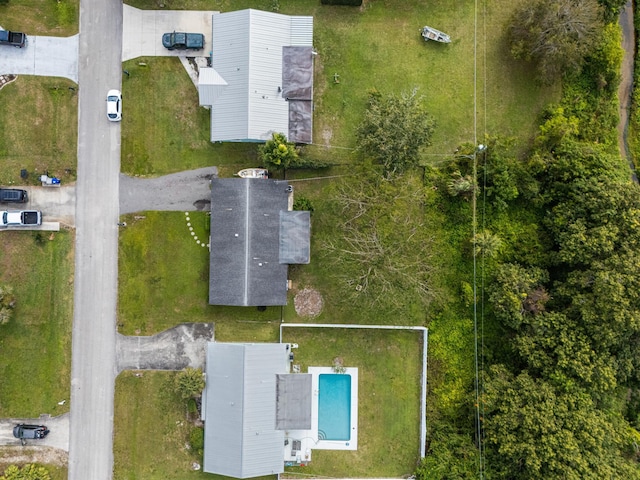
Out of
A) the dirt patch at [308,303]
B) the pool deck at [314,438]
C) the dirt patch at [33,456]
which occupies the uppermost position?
the dirt patch at [308,303]

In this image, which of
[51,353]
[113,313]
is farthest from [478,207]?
[51,353]

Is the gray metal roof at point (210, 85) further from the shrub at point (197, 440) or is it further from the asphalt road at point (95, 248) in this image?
the shrub at point (197, 440)

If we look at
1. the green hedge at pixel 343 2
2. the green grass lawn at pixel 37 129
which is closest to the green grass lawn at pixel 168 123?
the green grass lawn at pixel 37 129

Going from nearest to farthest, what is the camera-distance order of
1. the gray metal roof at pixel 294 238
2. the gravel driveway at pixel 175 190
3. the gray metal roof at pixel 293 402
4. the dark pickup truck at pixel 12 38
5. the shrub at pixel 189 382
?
the shrub at pixel 189 382
the gray metal roof at pixel 293 402
the gray metal roof at pixel 294 238
the dark pickup truck at pixel 12 38
the gravel driveway at pixel 175 190

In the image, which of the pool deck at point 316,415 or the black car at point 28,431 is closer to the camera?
the black car at point 28,431

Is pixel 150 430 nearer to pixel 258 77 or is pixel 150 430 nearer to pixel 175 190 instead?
pixel 175 190
